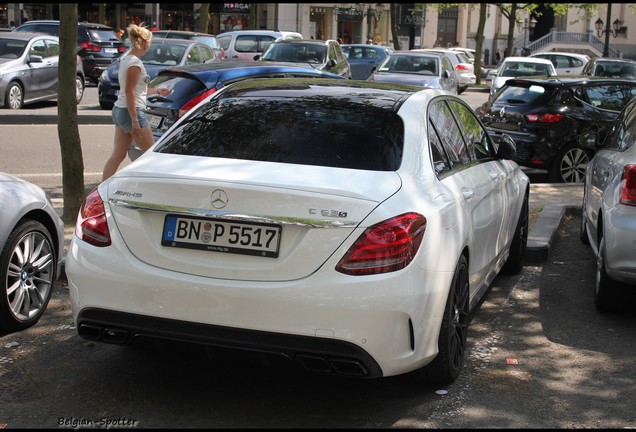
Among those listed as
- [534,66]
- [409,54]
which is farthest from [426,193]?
[534,66]

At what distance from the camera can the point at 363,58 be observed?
3434cm

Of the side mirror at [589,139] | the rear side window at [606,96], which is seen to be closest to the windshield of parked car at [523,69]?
the rear side window at [606,96]

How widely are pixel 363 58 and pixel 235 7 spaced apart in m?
29.2

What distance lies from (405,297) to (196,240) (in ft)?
3.26

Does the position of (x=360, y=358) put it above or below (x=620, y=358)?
above

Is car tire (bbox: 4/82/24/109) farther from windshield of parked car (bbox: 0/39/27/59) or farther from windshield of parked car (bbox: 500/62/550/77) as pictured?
windshield of parked car (bbox: 500/62/550/77)

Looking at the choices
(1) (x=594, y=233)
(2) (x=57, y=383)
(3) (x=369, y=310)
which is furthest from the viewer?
(1) (x=594, y=233)

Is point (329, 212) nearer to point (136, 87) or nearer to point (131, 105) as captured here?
point (131, 105)

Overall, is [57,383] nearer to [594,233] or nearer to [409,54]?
[594,233]

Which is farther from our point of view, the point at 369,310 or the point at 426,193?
the point at 426,193

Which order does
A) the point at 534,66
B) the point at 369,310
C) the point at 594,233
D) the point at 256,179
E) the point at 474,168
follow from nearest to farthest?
the point at 369,310
the point at 256,179
the point at 474,168
the point at 594,233
the point at 534,66

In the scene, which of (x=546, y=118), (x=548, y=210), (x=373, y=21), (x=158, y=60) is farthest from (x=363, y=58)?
(x=373, y=21)

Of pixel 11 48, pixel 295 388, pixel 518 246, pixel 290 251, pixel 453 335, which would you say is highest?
pixel 11 48

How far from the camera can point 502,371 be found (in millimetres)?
5223
